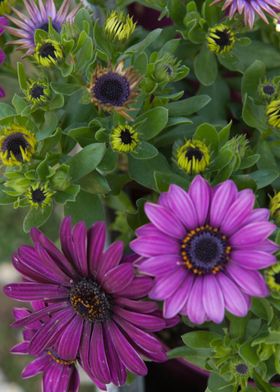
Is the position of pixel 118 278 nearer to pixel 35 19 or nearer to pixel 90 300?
pixel 90 300

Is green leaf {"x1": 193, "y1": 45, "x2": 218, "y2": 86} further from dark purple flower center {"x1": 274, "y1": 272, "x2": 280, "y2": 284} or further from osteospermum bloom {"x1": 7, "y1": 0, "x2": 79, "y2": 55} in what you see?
dark purple flower center {"x1": 274, "y1": 272, "x2": 280, "y2": 284}

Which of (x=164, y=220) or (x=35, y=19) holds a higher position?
(x=35, y=19)

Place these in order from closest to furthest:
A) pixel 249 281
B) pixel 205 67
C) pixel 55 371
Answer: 1. pixel 249 281
2. pixel 55 371
3. pixel 205 67

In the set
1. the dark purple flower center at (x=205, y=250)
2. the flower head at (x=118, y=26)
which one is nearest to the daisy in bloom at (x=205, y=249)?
the dark purple flower center at (x=205, y=250)

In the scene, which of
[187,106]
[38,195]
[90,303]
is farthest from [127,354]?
[187,106]

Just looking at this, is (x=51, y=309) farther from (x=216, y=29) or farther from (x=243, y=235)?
(x=216, y=29)

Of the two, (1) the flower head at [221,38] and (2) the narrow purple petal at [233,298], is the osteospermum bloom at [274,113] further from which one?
(2) the narrow purple petal at [233,298]

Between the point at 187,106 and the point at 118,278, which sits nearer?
the point at 118,278

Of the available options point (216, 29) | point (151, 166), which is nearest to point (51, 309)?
point (151, 166)
